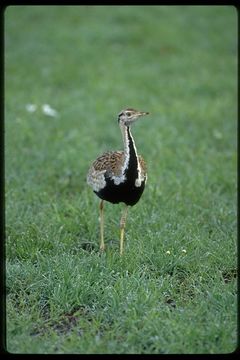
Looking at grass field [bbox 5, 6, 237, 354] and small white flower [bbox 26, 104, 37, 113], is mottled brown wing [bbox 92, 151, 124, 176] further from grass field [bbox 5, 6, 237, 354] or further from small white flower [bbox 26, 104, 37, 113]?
small white flower [bbox 26, 104, 37, 113]

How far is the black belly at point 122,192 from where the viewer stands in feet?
14.3

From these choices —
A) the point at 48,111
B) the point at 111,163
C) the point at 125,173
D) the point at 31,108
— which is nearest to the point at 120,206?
the point at 111,163

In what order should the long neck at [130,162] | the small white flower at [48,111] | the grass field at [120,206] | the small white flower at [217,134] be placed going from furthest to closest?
the small white flower at [48,111], the small white flower at [217,134], the long neck at [130,162], the grass field at [120,206]

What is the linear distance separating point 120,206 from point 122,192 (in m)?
1.07

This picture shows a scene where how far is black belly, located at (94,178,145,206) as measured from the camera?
171 inches

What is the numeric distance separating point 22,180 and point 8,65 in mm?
4356

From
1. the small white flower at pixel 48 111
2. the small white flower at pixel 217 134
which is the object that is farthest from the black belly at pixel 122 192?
the small white flower at pixel 48 111

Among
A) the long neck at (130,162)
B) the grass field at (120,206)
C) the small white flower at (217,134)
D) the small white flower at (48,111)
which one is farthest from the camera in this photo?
the small white flower at (48,111)

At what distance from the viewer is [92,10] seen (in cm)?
1245

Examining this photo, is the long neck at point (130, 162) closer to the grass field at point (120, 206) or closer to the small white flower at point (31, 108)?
the grass field at point (120, 206)

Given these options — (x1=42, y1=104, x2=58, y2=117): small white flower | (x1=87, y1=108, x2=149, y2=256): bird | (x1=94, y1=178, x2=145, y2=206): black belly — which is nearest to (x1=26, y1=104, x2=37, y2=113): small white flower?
(x1=42, y1=104, x2=58, y2=117): small white flower

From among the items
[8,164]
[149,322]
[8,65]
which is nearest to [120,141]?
[8,164]

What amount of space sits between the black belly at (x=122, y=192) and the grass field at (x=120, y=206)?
377 mm

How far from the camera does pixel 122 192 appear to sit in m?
4.38
